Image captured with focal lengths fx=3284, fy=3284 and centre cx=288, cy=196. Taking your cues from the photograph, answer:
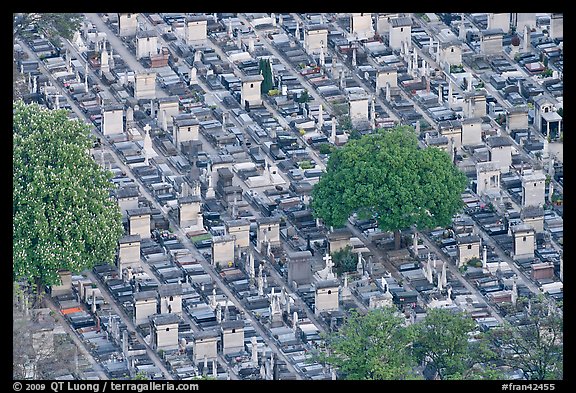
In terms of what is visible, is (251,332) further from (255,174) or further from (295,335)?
(255,174)

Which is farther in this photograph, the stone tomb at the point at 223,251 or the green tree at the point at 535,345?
the stone tomb at the point at 223,251

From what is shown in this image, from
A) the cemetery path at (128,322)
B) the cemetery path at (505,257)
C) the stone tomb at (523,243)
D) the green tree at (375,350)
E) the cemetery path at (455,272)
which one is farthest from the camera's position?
the stone tomb at (523,243)

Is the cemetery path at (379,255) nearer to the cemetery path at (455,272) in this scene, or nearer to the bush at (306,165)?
the cemetery path at (455,272)

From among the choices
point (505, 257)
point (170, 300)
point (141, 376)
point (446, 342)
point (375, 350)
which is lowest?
point (505, 257)

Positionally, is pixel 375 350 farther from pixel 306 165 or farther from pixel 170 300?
pixel 306 165

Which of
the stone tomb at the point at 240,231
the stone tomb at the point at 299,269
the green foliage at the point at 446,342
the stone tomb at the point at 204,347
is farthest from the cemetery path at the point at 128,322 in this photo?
the green foliage at the point at 446,342

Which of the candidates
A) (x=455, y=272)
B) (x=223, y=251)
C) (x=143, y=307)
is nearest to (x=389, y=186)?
(x=455, y=272)

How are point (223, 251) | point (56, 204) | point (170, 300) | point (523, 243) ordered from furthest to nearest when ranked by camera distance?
point (523, 243), point (223, 251), point (170, 300), point (56, 204)
